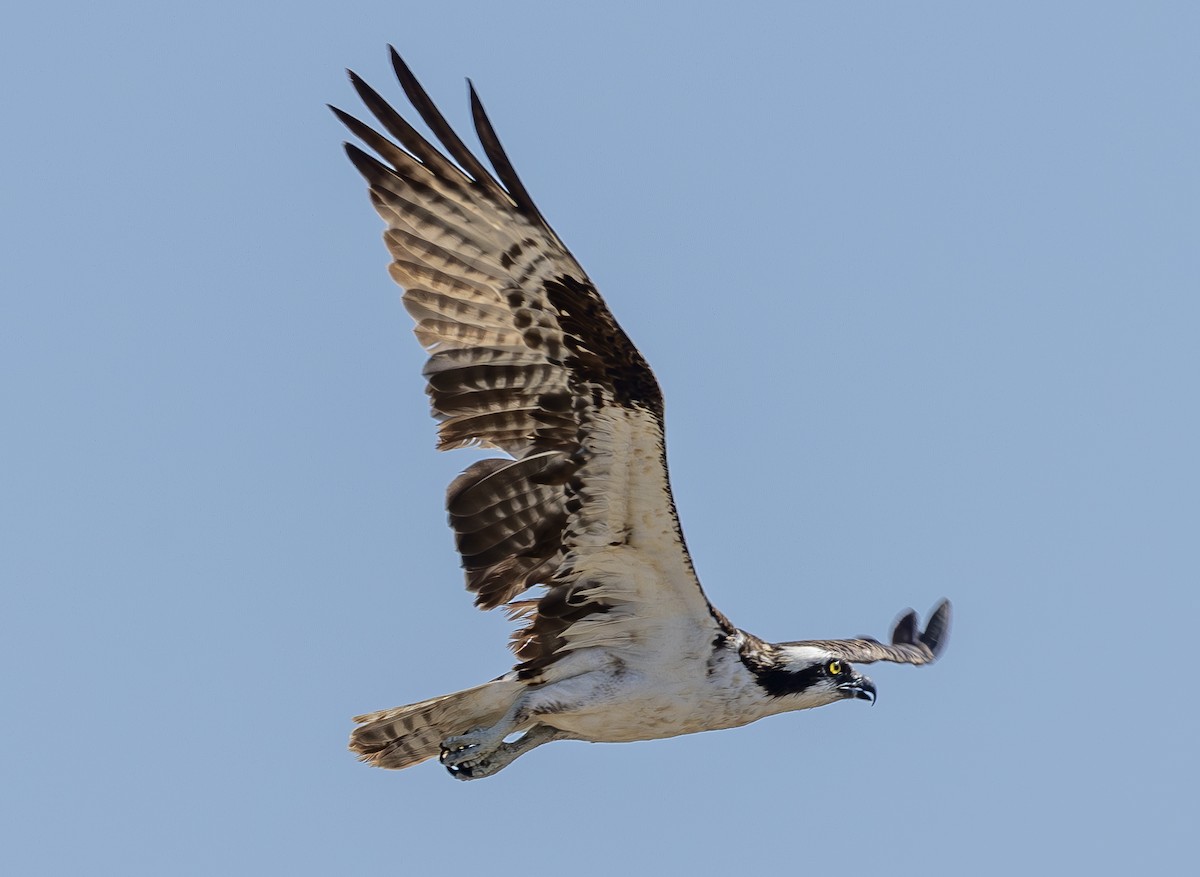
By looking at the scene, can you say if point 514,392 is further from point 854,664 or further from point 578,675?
point 854,664

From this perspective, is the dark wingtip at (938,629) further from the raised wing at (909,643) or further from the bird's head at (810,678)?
the bird's head at (810,678)

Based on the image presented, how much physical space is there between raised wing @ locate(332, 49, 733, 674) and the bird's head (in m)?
0.42

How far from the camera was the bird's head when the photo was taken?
36.7 ft

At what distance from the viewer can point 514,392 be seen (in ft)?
35.0

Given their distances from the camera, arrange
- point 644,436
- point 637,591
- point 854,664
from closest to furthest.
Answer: point 644,436
point 637,591
point 854,664

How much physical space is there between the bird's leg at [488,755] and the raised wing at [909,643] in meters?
2.81

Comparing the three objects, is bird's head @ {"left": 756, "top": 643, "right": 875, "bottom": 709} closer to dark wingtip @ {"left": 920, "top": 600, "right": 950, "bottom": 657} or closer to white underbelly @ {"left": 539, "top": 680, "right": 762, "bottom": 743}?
white underbelly @ {"left": 539, "top": 680, "right": 762, "bottom": 743}

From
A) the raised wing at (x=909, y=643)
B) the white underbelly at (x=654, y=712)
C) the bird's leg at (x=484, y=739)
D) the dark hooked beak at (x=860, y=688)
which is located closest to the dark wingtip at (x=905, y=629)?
the raised wing at (x=909, y=643)

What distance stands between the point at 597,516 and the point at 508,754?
1.60 m

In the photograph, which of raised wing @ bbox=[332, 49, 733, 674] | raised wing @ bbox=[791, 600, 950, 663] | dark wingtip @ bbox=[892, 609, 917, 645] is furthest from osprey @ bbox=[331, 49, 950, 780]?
dark wingtip @ bbox=[892, 609, 917, 645]

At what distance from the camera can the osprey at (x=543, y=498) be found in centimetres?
1027

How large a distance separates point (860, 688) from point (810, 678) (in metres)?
0.43

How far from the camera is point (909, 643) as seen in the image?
49.4 ft

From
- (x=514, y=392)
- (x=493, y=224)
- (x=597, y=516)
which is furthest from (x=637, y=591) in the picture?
(x=493, y=224)
